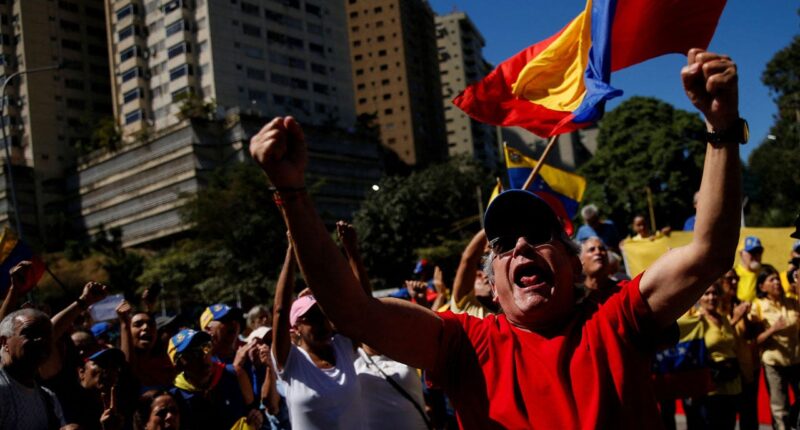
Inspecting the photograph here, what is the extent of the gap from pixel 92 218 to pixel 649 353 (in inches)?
2770

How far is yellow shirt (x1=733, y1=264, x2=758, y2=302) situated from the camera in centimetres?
852

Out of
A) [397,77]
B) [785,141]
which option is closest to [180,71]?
[397,77]

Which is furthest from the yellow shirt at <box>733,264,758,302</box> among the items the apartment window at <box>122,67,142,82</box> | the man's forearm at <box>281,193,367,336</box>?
the apartment window at <box>122,67,142,82</box>

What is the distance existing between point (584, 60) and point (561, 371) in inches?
151

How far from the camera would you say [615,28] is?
16.7ft

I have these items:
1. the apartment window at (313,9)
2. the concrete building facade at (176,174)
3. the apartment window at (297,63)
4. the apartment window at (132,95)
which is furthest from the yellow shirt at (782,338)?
the apartment window at (313,9)

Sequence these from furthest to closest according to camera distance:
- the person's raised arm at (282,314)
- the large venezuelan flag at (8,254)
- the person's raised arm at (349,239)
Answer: the large venezuelan flag at (8,254) → the person's raised arm at (282,314) → the person's raised arm at (349,239)

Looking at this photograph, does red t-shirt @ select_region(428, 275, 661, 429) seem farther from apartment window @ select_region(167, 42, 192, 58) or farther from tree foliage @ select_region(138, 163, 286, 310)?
Result: apartment window @ select_region(167, 42, 192, 58)

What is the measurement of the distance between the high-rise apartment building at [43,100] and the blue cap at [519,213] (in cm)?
7000

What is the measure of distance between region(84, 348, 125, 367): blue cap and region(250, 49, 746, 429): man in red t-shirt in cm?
299

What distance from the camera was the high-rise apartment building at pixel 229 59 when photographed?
63156mm

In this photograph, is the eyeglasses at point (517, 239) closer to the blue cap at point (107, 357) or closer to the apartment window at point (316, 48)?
the blue cap at point (107, 357)

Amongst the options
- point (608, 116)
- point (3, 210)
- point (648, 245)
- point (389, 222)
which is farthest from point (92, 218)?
point (648, 245)

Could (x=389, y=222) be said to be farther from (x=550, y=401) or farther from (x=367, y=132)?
(x=550, y=401)
